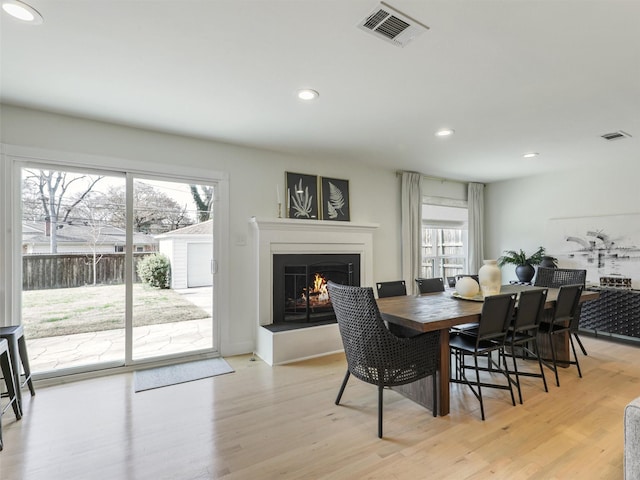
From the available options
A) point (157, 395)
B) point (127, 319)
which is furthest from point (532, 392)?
point (127, 319)

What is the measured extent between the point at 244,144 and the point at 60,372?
282cm

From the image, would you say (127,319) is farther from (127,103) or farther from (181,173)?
(127,103)

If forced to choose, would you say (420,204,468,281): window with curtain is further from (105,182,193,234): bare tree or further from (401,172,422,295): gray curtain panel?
(105,182,193,234): bare tree

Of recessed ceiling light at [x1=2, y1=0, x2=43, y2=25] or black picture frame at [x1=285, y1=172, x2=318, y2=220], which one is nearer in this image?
recessed ceiling light at [x1=2, y1=0, x2=43, y2=25]

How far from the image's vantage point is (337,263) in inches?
170

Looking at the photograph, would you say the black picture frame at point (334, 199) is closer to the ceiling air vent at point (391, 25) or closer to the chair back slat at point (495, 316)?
the chair back slat at point (495, 316)

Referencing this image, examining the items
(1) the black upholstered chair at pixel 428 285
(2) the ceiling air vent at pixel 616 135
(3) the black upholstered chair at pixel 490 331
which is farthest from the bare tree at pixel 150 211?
(2) the ceiling air vent at pixel 616 135

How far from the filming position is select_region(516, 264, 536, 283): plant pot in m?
5.00

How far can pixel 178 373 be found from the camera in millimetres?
3197

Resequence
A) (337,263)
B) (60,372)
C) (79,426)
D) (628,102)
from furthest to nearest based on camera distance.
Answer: (337,263), (60,372), (628,102), (79,426)

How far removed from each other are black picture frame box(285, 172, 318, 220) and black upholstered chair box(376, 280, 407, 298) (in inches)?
49.9

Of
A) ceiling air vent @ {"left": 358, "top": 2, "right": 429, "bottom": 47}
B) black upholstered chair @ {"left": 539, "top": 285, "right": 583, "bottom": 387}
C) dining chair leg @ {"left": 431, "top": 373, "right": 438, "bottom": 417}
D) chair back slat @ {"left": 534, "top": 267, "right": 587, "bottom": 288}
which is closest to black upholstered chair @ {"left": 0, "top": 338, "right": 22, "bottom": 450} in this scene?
dining chair leg @ {"left": 431, "top": 373, "right": 438, "bottom": 417}

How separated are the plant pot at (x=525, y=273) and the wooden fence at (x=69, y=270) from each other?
5148 mm

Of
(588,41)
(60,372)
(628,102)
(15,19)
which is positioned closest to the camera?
(15,19)
